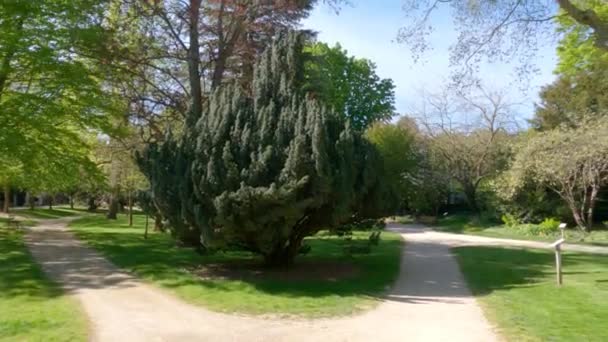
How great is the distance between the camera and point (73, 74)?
62.7ft

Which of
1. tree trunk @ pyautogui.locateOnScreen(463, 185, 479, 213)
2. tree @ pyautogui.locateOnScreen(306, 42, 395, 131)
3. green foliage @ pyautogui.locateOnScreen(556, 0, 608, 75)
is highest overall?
tree @ pyautogui.locateOnScreen(306, 42, 395, 131)

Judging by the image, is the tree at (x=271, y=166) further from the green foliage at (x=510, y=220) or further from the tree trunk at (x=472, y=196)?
the tree trunk at (x=472, y=196)

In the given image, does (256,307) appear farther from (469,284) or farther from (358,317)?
(469,284)

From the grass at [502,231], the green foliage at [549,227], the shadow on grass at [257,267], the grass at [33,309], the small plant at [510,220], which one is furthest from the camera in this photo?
the small plant at [510,220]

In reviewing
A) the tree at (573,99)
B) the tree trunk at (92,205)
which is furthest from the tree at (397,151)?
the tree trunk at (92,205)

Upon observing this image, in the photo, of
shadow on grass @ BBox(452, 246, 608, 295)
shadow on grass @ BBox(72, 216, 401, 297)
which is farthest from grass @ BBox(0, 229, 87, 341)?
shadow on grass @ BBox(452, 246, 608, 295)

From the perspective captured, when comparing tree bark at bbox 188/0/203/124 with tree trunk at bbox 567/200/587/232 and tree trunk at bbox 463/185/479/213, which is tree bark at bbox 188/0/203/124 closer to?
tree trunk at bbox 567/200/587/232

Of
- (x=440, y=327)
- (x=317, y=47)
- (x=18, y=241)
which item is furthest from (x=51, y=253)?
(x=317, y=47)

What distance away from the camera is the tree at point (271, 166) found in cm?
1156

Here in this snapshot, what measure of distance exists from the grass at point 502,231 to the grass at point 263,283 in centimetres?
1077

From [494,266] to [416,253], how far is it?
3871mm

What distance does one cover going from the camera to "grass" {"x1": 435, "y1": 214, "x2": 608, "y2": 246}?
81.0 ft

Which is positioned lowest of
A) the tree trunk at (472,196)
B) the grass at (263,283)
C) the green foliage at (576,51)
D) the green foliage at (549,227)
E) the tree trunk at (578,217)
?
the grass at (263,283)

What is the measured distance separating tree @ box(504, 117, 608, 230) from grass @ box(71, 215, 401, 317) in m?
12.1
